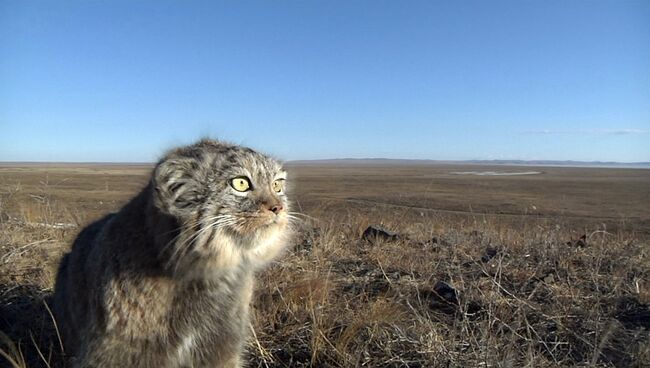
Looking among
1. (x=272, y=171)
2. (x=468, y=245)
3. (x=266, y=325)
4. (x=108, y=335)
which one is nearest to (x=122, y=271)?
(x=108, y=335)

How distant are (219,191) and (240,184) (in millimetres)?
182

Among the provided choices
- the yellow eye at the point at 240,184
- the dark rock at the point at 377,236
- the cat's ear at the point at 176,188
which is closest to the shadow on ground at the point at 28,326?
the cat's ear at the point at 176,188

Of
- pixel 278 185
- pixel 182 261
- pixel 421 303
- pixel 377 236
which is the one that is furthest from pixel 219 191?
pixel 377 236

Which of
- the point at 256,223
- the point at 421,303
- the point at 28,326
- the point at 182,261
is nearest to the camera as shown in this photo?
the point at 182,261

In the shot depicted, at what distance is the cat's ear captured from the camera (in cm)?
320

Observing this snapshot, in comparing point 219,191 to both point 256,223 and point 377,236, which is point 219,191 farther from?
point 377,236

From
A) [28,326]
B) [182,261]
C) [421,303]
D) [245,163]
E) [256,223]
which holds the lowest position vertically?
[28,326]

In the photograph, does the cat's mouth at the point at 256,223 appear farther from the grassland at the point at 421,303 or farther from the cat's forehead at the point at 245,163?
the grassland at the point at 421,303

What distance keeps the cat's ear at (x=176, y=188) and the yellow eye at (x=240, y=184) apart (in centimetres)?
25

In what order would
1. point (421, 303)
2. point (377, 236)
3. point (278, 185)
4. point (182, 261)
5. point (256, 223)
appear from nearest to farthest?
point (182, 261) < point (256, 223) < point (278, 185) < point (421, 303) < point (377, 236)

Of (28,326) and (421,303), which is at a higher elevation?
(421,303)

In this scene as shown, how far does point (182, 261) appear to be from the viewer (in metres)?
3.16

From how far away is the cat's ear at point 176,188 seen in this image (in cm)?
320

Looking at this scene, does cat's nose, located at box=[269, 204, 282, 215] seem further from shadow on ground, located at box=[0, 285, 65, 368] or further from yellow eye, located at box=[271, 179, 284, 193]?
shadow on ground, located at box=[0, 285, 65, 368]
